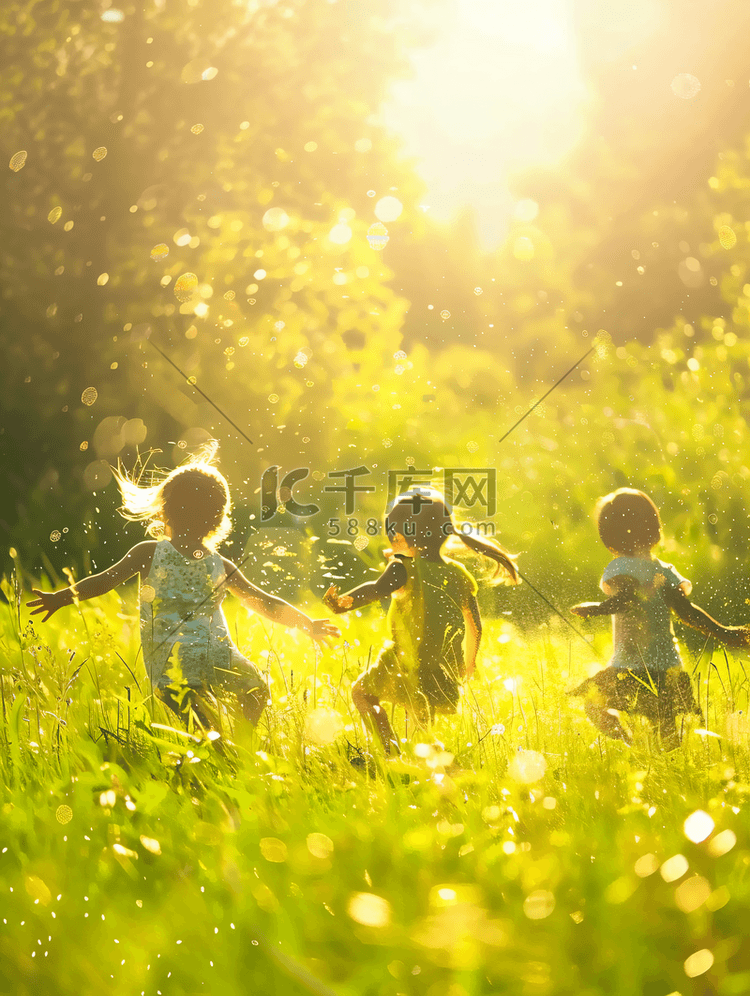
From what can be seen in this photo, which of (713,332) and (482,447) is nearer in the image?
(713,332)

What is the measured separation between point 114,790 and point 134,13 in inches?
246

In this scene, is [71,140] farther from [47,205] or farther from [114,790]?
[114,790]

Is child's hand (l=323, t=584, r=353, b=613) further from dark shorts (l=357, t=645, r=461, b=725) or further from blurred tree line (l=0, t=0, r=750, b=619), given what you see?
blurred tree line (l=0, t=0, r=750, b=619)

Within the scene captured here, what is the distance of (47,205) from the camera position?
5.99 m

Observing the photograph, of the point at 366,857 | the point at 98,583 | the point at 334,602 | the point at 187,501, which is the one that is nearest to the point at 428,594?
the point at 334,602

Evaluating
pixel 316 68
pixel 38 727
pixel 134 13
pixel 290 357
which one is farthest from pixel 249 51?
pixel 38 727

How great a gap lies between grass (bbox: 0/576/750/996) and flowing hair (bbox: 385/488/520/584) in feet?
3.26

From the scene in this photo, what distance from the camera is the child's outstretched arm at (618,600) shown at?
3407mm

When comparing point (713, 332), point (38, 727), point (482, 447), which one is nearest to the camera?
point (38, 727)

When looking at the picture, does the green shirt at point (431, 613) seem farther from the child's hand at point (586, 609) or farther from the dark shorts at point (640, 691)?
the dark shorts at point (640, 691)

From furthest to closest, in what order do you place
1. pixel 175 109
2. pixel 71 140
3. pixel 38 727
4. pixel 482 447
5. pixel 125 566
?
1. pixel 482 447
2. pixel 175 109
3. pixel 71 140
4. pixel 125 566
5. pixel 38 727

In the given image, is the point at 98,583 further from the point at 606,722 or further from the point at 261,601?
the point at 606,722

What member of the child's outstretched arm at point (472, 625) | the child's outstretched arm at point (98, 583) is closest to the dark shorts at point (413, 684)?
the child's outstretched arm at point (472, 625)

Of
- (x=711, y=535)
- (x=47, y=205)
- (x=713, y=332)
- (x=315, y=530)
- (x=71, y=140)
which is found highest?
(x=71, y=140)
